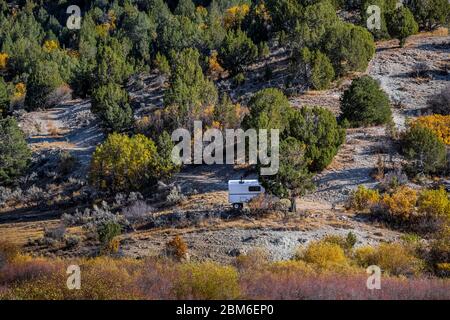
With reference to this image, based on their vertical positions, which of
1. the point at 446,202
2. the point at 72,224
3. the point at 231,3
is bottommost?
the point at 72,224

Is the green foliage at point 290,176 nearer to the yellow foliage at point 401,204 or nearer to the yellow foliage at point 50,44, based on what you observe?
the yellow foliage at point 401,204

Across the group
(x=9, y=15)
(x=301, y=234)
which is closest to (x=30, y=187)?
(x=301, y=234)

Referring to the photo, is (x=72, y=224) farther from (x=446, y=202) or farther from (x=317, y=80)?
(x=317, y=80)

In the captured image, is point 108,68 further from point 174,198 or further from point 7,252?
point 7,252

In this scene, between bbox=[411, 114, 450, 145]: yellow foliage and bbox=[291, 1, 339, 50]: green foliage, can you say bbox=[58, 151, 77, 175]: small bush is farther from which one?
bbox=[411, 114, 450, 145]: yellow foliage

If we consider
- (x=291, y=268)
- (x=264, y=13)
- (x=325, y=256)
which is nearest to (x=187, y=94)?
(x=325, y=256)

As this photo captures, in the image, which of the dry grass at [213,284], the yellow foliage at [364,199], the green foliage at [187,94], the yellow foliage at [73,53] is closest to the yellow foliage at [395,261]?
the dry grass at [213,284]

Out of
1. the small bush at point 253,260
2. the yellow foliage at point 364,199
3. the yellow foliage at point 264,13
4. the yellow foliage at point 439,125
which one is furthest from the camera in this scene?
the yellow foliage at point 264,13
